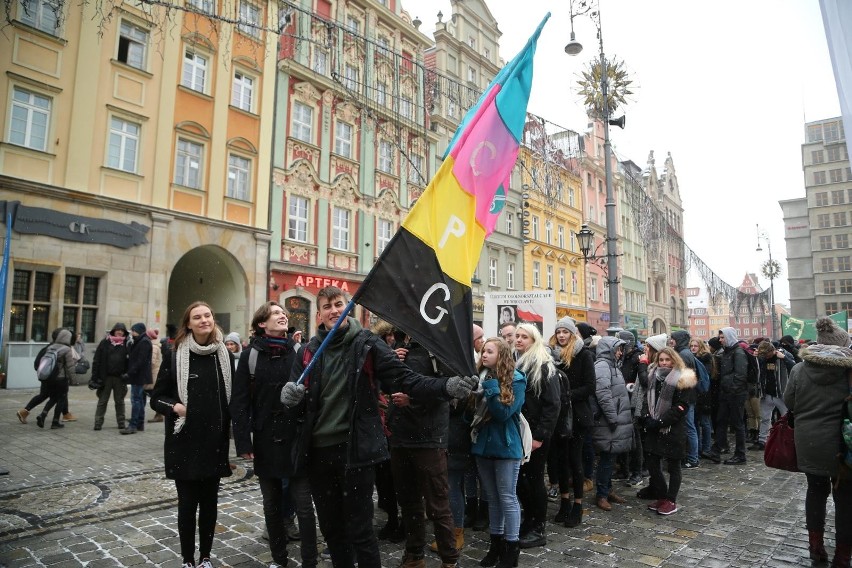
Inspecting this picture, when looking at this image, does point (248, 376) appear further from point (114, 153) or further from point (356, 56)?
point (356, 56)

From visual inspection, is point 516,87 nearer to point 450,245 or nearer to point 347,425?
point 450,245

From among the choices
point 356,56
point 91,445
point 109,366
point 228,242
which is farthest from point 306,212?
point 91,445

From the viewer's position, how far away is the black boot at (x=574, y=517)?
16.1 ft

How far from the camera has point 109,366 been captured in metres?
9.13

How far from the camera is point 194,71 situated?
17219mm

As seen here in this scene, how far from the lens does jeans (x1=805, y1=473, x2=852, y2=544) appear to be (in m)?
3.93

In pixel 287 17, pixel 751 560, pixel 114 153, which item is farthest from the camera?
pixel 114 153

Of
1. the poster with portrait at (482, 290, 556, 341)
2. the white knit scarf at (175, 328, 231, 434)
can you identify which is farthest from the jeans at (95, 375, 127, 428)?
the white knit scarf at (175, 328, 231, 434)

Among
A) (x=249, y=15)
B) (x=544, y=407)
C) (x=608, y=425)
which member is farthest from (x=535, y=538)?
(x=249, y=15)

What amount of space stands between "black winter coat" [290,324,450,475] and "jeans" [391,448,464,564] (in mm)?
524

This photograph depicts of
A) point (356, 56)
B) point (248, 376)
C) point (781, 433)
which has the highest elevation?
point (356, 56)

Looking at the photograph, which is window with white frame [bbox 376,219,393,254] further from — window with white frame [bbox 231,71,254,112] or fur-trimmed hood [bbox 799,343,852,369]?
fur-trimmed hood [bbox 799,343,852,369]

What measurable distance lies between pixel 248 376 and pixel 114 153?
566 inches

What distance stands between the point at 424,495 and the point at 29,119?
50.4 feet
